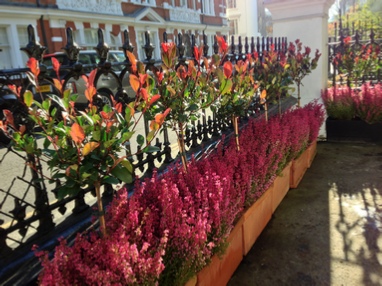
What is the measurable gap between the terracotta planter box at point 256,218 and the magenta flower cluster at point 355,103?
3.26 metres

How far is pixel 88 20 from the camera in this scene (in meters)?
18.4

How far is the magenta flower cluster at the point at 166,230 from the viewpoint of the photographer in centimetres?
141

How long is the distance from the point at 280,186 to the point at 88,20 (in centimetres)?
1802

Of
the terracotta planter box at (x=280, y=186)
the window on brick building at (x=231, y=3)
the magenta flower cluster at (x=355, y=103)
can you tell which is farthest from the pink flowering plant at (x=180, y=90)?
the window on brick building at (x=231, y=3)

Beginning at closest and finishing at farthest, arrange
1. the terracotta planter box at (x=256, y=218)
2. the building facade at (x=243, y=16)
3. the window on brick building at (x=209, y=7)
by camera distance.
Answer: the terracotta planter box at (x=256, y=218), the window on brick building at (x=209, y=7), the building facade at (x=243, y=16)

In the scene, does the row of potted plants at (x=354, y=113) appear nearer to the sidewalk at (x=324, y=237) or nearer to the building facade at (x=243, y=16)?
the sidewalk at (x=324, y=237)

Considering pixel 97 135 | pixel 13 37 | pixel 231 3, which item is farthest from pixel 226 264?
pixel 231 3

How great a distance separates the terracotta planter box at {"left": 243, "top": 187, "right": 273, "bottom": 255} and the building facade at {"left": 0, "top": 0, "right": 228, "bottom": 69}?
849 cm

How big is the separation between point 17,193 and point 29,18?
47.8ft

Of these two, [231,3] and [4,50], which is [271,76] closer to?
[4,50]

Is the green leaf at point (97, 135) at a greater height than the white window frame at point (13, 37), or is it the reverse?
the white window frame at point (13, 37)

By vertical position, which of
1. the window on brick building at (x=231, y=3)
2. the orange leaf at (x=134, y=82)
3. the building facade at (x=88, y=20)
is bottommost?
the orange leaf at (x=134, y=82)

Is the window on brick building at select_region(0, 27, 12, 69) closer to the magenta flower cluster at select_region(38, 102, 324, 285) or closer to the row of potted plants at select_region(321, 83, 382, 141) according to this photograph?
the row of potted plants at select_region(321, 83, 382, 141)

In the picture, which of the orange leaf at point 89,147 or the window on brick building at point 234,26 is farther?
the window on brick building at point 234,26
